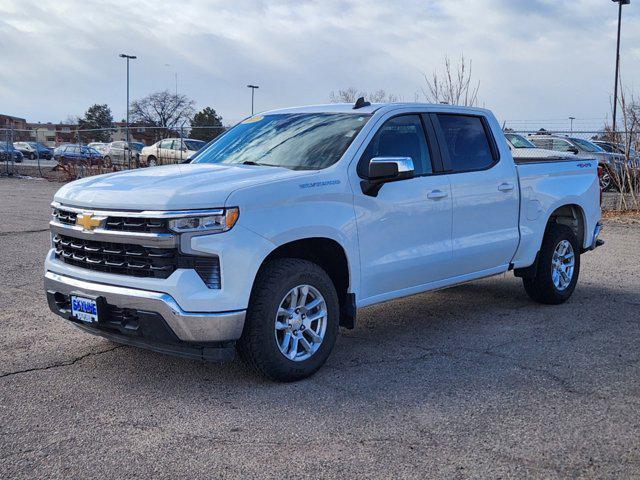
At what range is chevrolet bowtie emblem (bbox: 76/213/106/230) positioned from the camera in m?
4.89

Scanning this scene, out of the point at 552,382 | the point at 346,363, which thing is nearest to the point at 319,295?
the point at 346,363

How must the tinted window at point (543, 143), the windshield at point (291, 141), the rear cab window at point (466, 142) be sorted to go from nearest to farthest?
1. the windshield at point (291, 141)
2. the rear cab window at point (466, 142)
3. the tinted window at point (543, 143)

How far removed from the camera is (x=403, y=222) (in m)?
5.72

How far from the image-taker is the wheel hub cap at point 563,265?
747cm

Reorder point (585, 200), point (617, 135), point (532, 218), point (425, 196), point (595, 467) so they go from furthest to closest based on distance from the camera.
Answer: point (617, 135), point (585, 200), point (532, 218), point (425, 196), point (595, 467)

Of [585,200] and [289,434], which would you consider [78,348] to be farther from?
[585,200]

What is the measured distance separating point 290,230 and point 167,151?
22706mm

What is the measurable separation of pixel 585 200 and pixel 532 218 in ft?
3.42

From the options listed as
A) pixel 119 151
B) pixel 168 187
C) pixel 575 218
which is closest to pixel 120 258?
pixel 168 187

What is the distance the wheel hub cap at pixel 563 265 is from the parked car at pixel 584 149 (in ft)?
40.0

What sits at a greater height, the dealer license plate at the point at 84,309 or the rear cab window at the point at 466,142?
the rear cab window at the point at 466,142

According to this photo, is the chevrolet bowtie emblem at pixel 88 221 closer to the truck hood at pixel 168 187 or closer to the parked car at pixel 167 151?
the truck hood at pixel 168 187

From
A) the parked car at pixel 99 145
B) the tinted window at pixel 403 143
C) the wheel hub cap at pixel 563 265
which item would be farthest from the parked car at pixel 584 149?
the parked car at pixel 99 145

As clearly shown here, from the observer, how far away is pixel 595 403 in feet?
15.4
